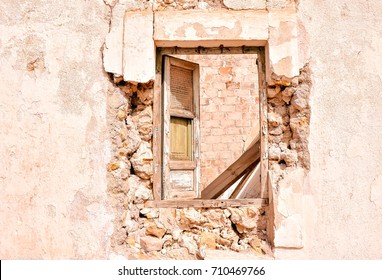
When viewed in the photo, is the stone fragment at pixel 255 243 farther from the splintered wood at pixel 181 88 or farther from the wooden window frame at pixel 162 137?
the splintered wood at pixel 181 88

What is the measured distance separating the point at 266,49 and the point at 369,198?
1.35 m

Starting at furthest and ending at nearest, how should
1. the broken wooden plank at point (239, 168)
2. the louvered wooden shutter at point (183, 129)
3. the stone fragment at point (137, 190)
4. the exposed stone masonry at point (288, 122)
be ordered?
the broken wooden plank at point (239, 168)
the louvered wooden shutter at point (183, 129)
the stone fragment at point (137, 190)
the exposed stone masonry at point (288, 122)

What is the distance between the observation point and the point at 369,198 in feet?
9.61

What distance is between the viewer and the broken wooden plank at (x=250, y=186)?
3.79 metres

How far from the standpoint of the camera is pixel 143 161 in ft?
10.4

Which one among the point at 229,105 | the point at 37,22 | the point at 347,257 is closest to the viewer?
the point at 347,257

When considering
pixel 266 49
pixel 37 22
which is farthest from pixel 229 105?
pixel 37 22

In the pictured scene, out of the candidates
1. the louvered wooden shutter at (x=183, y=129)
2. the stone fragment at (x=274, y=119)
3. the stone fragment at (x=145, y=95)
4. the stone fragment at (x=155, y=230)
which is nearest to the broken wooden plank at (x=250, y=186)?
the louvered wooden shutter at (x=183, y=129)

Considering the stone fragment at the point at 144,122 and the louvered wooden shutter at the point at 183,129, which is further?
the louvered wooden shutter at the point at 183,129

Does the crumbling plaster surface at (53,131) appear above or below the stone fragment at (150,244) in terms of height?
above

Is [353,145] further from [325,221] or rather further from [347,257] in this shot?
[347,257]

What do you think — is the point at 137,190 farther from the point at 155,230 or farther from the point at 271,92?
the point at 271,92

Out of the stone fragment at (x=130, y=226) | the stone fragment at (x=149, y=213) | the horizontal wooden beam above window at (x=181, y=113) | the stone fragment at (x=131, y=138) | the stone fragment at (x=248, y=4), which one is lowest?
the stone fragment at (x=130, y=226)

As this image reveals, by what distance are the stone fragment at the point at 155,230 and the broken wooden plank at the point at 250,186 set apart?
1028 millimetres
